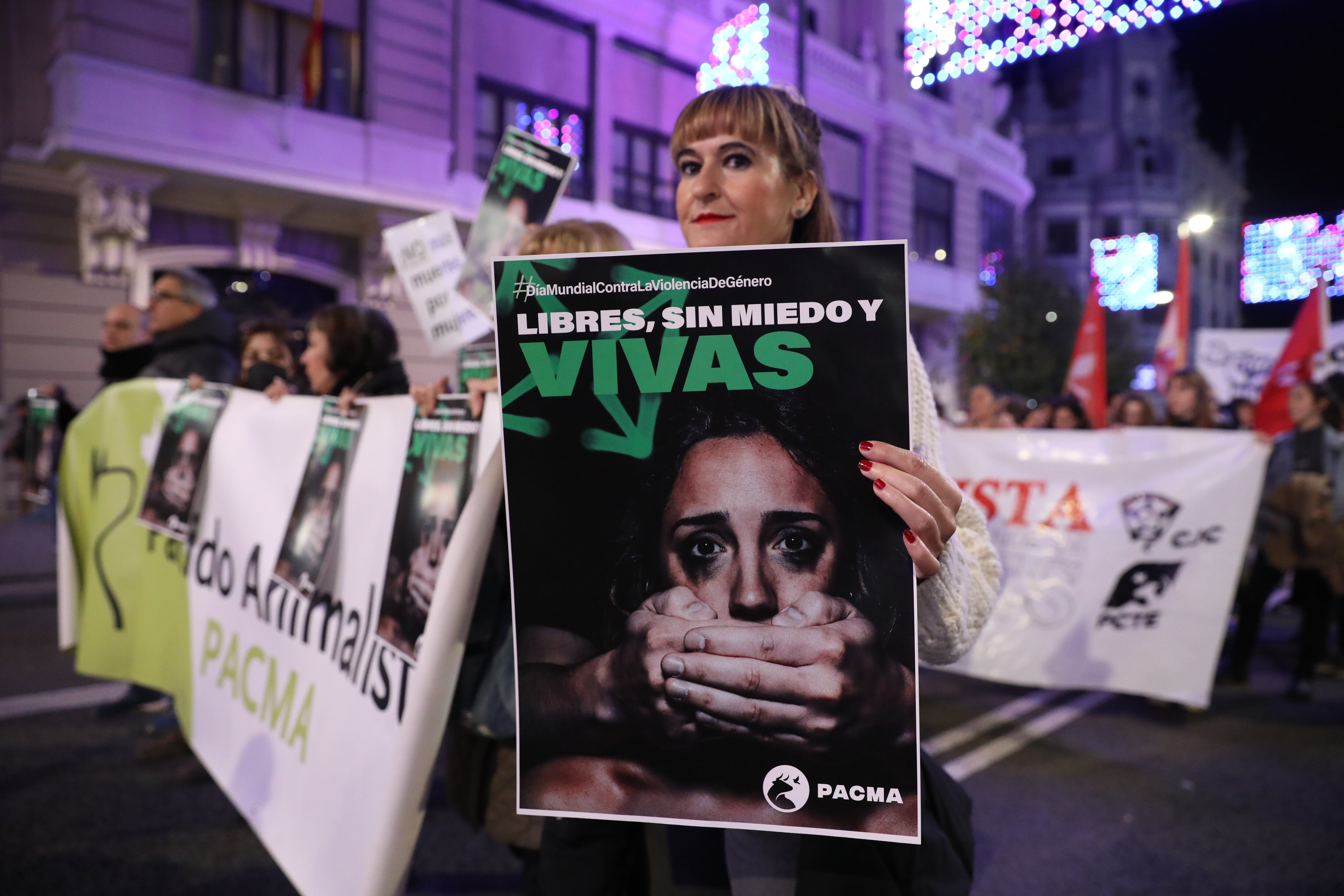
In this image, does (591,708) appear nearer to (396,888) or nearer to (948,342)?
(396,888)

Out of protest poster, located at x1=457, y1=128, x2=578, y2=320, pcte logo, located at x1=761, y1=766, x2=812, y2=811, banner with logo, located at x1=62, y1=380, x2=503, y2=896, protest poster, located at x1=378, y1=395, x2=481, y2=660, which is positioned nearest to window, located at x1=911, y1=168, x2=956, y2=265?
protest poster, located at x1=457, y1=128, x2=578, y2=320

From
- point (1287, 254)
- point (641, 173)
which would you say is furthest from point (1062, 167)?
point (641, 173)

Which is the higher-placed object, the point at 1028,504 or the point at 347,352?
the point at 347,352

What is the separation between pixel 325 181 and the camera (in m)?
11.6

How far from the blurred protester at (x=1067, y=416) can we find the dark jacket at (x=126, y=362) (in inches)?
211

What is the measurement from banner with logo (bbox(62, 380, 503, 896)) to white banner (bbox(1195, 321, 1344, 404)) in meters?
10.9

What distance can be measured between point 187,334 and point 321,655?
2.52m

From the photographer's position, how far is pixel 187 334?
421cm

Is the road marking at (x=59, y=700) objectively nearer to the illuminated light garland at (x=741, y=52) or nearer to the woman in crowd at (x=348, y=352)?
the woman in crowd at (x=348, y=352)

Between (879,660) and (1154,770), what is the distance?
3.48 meters

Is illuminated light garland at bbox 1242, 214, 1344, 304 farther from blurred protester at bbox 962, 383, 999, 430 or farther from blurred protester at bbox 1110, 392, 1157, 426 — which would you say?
blurred protester at bbox 962, 383, 999, 430

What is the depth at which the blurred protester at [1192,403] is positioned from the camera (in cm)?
585

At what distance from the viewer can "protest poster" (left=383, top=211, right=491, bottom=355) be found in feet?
16.0

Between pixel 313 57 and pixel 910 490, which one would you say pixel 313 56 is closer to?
pixel 313 57
